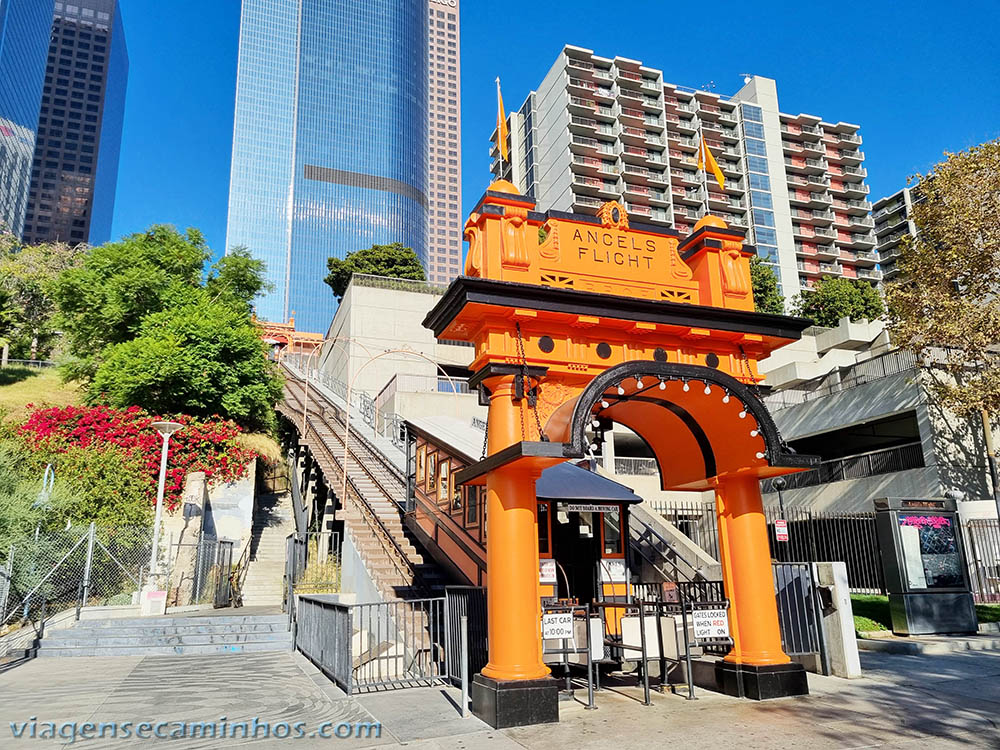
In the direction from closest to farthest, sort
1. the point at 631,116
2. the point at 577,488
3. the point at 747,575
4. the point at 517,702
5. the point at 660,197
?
the point at 517,702 < the point at 747,575 < the point at 577,488 < the point at 660,197 < the point at 631,116

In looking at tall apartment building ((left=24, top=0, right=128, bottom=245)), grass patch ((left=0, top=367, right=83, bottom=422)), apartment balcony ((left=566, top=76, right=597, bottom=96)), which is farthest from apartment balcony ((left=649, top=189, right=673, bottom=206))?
tall apartment building ((left=24, top=0, right=128, bottom=245))

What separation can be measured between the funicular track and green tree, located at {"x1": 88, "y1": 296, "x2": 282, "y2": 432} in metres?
3.18

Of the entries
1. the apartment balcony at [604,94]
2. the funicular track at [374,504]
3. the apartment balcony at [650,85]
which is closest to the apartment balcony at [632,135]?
the apartment balcony at [604,94]

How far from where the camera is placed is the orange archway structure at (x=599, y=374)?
7.47 metres

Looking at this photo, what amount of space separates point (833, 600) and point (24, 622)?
14.5 metres

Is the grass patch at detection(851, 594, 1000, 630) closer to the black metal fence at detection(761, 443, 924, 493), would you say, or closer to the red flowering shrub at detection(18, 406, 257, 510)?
the black metal fence at detection(761, 443, 924, 493)

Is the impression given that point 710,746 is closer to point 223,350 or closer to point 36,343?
point 223,350

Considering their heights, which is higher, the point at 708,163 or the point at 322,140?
the point at 322,140

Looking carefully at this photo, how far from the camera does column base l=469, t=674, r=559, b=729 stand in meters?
6.95

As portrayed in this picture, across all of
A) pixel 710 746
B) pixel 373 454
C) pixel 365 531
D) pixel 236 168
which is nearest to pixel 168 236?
pixel 373 454

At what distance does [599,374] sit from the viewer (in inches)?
311

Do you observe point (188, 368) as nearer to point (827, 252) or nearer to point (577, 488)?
point (577, 488)

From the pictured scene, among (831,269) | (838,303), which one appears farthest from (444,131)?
(838,303)

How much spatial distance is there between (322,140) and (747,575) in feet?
493
